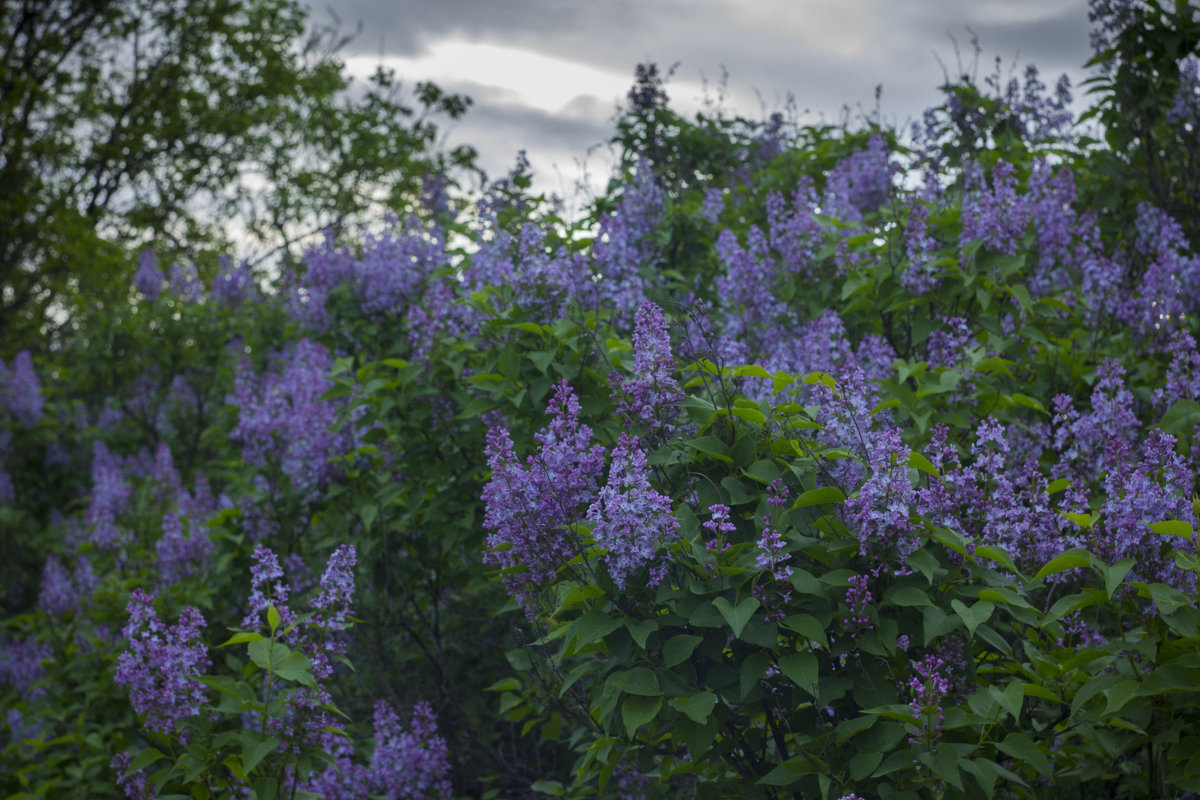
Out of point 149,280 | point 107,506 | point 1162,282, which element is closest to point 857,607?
point 1162,282

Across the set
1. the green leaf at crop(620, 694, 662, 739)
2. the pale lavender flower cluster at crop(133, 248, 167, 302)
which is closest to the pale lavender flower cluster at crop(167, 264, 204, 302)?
the pale lavender flower cluster at crop(133, 248, 167, 302)

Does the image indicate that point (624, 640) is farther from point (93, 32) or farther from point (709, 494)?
point (93, 32)

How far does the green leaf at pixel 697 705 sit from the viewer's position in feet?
8.70

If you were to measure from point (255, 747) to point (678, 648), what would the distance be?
60.8 inches

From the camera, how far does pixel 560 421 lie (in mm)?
3039

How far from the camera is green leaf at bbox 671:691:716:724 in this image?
2.65 metres

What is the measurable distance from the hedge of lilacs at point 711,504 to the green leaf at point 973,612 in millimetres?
10

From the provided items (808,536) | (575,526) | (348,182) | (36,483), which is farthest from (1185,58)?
(348,182)

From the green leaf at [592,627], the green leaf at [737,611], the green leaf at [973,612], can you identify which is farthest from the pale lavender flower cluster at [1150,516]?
the green leaf at [592,627]

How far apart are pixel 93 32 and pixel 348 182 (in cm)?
519

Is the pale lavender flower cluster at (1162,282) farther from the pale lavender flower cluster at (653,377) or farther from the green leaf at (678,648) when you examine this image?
the green leaf at (678,648)

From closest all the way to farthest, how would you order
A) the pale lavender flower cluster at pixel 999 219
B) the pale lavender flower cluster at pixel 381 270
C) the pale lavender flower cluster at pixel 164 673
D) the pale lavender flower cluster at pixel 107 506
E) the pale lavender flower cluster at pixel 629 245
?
1. the pale lavender flower cluster at pixel 164 673
2. the pale lavender flower cluster at pixel 999 219
3. the pale lavender flower cluster at pixel 629 245
4. the pale lavender flower cluster at pixel 381 270
5. the pale lavender flower cluster at pixel 107 506

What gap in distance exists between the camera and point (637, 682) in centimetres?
274

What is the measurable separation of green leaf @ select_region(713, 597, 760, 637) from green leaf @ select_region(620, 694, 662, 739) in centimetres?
32
